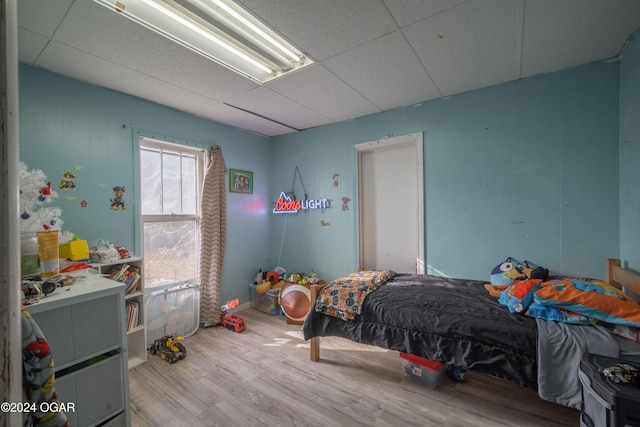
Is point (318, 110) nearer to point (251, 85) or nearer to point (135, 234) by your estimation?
point (251, 85)

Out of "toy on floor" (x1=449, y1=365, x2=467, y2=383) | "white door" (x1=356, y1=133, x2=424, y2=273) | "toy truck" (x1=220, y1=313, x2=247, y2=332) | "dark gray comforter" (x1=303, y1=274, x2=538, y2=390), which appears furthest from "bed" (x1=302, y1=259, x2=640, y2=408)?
"toy truck" (x1=220, y1=313, x2=247, y2=332)

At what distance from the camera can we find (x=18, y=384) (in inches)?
21.1

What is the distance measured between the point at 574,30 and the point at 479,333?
2.10 m

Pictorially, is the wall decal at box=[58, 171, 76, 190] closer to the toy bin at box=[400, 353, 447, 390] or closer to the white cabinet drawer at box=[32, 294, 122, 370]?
the white cabinet drawer at box=[32, 294, 122, 370]

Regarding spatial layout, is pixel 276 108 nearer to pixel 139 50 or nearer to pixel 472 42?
pixel 139 50

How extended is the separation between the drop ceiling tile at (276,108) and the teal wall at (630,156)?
8.57 feet

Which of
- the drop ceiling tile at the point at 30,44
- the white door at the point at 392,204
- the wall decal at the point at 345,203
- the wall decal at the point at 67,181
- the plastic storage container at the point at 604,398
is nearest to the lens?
the plastic storage container at the point at 604,398

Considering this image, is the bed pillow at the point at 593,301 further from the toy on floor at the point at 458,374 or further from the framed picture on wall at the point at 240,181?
the framed picture on wall at the point at 240,181

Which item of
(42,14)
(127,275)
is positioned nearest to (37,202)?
(127,275)

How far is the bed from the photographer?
148cm

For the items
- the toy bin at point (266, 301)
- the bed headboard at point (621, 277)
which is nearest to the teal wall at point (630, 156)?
the bed headboard at point (621, 277)

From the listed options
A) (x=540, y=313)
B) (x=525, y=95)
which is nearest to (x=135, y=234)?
(x=540, y=313)

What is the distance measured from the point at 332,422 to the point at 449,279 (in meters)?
1.66

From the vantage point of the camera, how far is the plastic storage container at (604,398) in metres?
1.10
